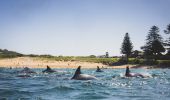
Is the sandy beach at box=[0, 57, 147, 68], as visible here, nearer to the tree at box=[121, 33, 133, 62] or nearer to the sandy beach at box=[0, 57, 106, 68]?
the sandy beach at box=[0, 57, 106, 68]

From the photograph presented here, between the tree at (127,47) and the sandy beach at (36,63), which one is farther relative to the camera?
the tree at (127,47)

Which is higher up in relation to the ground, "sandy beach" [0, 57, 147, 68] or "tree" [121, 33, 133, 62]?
"tree" [121, 33, 133, 62]

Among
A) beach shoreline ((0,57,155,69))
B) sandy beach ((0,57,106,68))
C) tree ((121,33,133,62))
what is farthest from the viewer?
tree ((121,33,133,62))

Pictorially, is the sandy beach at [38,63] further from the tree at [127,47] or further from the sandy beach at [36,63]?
the tree at [127,47]

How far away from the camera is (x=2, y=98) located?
47.0 ft

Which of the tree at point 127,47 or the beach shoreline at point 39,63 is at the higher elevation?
the tree at point 127,47

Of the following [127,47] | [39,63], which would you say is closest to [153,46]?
[127,47]

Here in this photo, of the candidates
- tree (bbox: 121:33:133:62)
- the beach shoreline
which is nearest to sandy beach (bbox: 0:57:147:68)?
the beach shoreline

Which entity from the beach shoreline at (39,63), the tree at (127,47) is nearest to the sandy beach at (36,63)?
the beach shoreline at (39,63)

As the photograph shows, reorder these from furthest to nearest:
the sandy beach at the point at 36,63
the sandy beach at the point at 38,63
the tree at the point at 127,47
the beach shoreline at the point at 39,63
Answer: the tree at the point at 127,47 < the sandy beach at the point at 36,63 < the sandy beach at the point at 38,63 < the beach shoreline at the point at 39,63

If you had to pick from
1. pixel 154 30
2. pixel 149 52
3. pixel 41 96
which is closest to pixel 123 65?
pixel 149 52

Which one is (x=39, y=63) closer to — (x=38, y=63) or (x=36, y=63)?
(x=38, y=63)

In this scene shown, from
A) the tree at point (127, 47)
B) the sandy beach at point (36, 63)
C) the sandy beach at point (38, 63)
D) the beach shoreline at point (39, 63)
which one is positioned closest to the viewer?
the beach shoreline at point (39, 63)

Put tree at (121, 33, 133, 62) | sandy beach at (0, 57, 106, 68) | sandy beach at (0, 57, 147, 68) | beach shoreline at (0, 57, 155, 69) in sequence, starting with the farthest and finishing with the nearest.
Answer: tree at (121, 33, 133, 62) → sandy beach at (0, 57, 106, 68) → sandy beach at (0, 57, 147, 68) → beach shoreline at (0, 57, 155, 69)
